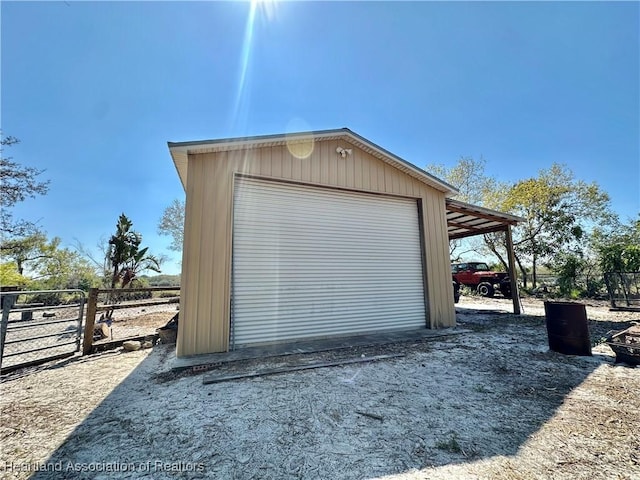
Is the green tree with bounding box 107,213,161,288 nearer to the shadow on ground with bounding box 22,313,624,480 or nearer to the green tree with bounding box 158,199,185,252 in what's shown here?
the green tree with bounding box 158,199,185,252

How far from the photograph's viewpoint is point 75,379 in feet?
11.6

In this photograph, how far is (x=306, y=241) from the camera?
5.42 meters

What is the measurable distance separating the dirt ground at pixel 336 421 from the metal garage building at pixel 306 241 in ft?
3.73

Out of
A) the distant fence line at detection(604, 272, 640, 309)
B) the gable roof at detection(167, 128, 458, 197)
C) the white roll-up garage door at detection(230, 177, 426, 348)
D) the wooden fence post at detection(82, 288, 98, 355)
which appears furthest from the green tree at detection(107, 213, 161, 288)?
the distant fence line at detection(604, 272, 640, 309)

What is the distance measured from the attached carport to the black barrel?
328 centimetres

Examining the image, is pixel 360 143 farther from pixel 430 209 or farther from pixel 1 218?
pixel 1 218

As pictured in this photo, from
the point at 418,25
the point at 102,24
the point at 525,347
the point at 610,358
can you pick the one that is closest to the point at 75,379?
the point at 102,24

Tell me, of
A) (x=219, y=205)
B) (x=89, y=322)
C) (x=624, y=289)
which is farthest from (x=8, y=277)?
(x=624, y=289)

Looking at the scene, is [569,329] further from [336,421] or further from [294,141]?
[294,141]

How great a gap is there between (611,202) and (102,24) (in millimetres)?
24650

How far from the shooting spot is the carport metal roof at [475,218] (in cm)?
709

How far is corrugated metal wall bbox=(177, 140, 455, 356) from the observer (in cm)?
425

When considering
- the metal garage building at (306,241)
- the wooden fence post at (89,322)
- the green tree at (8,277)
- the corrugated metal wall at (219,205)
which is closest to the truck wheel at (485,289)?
the metal garage building at (306,241)

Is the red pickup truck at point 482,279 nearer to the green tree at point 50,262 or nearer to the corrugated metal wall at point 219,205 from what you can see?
the corrugated metal wall at point 219,205
